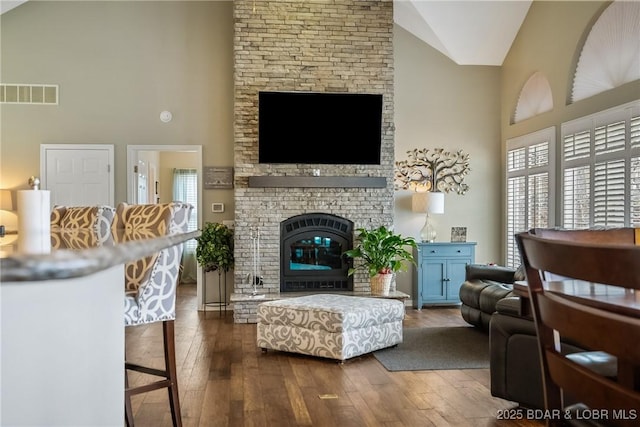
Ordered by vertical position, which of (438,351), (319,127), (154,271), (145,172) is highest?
(319,127)

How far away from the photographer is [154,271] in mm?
2037

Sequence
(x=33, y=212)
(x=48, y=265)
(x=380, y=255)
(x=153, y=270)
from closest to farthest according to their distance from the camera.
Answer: (x=48, y=265)
(x=33, y=212)
(x=153, y=270)
(x=380, y=255)

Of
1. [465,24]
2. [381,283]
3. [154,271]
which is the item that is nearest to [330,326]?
[381,283]

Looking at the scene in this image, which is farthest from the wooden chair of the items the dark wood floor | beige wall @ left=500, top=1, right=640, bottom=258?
beige wall @ left=500, top=1, right=640, bottom=258

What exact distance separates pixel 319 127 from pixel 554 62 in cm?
268


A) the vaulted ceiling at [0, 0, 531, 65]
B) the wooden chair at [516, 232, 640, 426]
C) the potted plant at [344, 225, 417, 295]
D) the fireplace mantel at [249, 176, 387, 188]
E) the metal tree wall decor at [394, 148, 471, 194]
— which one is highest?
the vaulted ceiling at [0, 0, 531, 65]

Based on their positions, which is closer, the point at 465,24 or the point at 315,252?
the point at 315,252

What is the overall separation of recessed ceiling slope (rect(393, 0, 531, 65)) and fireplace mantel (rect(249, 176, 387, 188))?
6.76 feet

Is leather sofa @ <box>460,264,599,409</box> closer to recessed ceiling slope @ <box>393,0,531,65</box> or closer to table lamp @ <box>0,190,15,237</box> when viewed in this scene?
recessed ceiling slope @ <box>393,0,531,65</box>

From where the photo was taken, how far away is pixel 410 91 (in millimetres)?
6781

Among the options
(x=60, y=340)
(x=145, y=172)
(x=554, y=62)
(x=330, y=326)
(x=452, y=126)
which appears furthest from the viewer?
(x=145, y=172)

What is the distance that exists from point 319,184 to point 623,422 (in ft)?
16.9

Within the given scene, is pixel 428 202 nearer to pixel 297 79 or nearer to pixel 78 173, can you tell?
pixel 297 79

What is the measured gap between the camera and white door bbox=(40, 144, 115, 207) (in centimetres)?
612
